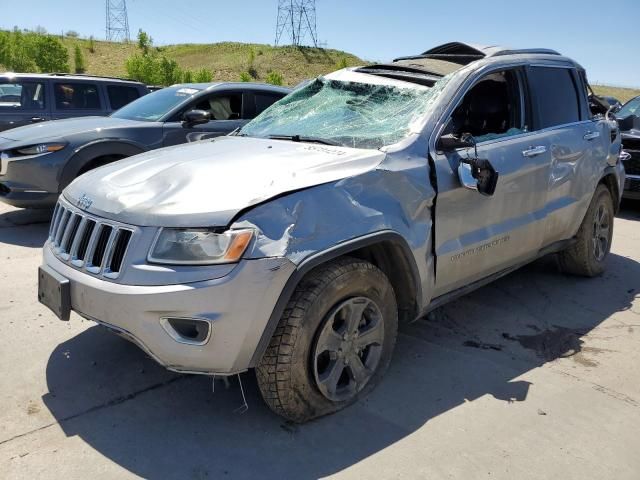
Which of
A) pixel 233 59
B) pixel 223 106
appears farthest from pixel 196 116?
pixel 233 59

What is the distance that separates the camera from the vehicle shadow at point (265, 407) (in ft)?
8.86

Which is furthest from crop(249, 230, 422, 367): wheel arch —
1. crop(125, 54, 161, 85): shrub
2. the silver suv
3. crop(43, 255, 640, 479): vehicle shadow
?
crop(125, 54, 161, 85): shrub

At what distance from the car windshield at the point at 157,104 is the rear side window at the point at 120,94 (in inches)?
94.9

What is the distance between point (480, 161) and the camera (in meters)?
3.41

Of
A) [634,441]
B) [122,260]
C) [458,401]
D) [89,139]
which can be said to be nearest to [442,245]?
[458,401]

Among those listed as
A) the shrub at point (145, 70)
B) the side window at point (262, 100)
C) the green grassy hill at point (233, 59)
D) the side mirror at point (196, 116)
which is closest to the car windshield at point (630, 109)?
the side window at point (262, 100)

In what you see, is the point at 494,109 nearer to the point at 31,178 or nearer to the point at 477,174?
the point at 477,174

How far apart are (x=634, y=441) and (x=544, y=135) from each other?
2149mm

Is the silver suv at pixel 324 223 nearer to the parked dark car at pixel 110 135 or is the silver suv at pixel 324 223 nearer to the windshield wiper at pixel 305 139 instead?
the windshield wiper at pixel 305 139

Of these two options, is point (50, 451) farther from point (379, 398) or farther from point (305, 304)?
point (379, 398)

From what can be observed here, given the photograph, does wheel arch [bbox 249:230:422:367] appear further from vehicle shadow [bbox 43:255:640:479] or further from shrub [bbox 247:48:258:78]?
shrub [bbox 247:48:258:78]

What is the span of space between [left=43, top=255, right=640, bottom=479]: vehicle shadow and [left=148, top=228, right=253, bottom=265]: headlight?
896mm

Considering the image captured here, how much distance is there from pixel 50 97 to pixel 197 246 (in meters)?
7.94

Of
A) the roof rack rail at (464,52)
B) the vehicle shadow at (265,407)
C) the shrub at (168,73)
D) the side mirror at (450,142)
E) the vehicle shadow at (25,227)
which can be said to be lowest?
the vehicle shadow at (265,407)
